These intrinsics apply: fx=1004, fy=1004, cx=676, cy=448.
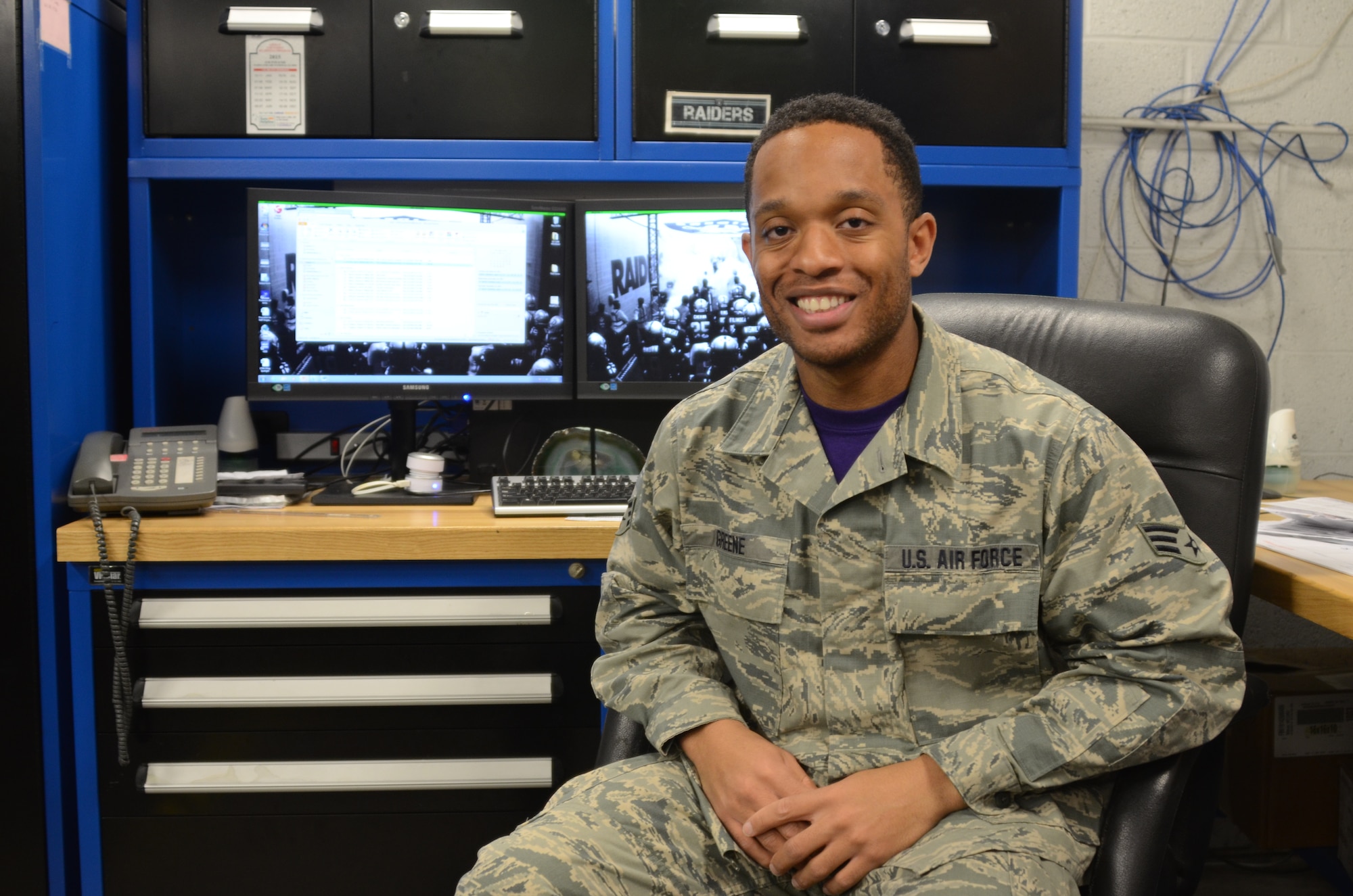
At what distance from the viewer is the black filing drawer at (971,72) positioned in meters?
1.75

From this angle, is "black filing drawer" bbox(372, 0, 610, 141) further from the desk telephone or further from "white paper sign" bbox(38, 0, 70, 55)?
the desk telephone

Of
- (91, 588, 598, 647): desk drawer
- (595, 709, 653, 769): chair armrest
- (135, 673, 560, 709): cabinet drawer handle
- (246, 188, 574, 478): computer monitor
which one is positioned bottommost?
(135, 673, 560, 709): cabinet drawer handle

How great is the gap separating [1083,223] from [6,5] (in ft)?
6.35

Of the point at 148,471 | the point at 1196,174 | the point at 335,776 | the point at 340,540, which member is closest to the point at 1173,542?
the point at 340,540

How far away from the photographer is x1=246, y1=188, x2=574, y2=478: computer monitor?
1701mm

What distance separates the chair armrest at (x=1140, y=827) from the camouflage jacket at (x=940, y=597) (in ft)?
0.09

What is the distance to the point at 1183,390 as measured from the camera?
1062 millimetres

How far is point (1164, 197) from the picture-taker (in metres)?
2.11

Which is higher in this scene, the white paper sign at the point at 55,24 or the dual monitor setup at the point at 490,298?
the white paper sign at the point at 55,24

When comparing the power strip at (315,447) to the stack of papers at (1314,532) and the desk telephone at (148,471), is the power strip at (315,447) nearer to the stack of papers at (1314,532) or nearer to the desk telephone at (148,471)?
the desk telephone at (148,471)

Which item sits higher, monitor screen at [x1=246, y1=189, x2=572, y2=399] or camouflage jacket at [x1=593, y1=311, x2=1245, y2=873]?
monitor screen at [x1=246, y1=189, x2=572, y2=399]

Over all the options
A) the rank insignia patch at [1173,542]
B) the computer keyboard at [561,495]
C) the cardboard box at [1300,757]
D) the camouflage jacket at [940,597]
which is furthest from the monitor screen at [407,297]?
the cardboard box at [1300,757]

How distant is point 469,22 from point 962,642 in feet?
4.35

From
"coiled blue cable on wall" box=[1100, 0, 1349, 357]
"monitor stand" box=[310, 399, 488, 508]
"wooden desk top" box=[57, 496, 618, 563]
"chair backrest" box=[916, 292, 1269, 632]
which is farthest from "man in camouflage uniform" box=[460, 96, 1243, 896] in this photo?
"coiled blue cable on wall" box=[1100, 0, 1349, 357]
